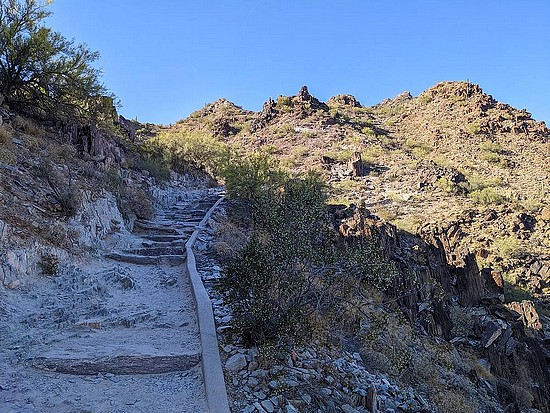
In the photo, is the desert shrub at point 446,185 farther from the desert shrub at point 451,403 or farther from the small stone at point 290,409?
the small stone at point 290,409

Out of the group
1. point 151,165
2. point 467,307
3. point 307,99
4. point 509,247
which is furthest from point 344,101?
point 467,307

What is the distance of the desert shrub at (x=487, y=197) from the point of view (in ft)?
73.9

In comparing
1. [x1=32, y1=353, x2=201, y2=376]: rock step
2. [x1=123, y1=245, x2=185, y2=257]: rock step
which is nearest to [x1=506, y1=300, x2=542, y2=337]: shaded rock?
[x1=123, y1=245, x2=185, y2=257]: rock step

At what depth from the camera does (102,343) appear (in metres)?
4.60

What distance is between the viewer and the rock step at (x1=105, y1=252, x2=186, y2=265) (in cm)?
784

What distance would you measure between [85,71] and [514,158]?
99.0 feet

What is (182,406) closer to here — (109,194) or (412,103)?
(109,194)

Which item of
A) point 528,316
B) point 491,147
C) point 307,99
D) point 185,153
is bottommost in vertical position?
point 528,316

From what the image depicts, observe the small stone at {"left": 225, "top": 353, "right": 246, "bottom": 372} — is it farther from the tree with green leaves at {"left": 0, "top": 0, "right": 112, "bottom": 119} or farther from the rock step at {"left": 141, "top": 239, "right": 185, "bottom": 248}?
the tree with green leaves at {"left": 0, "top": 0, "right": 112, "bottom": 119}

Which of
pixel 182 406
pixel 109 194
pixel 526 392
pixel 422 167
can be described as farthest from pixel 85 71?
pixel 422 167

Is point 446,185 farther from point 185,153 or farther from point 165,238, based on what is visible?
point 165,238

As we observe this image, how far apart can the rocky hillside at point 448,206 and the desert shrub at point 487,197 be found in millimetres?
79

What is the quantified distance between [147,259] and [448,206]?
61.0 ft

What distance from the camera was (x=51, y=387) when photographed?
11.9 ft
